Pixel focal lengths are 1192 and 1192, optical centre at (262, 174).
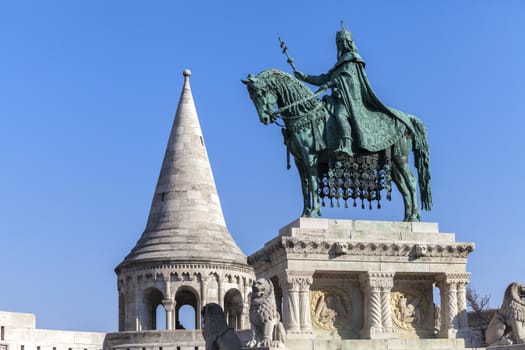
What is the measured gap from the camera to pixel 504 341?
2502cm

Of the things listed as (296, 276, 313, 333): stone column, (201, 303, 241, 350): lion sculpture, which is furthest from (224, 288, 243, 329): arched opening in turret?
(201, 303, 241, 350): lion sculpture

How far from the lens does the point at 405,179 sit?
88.4ft

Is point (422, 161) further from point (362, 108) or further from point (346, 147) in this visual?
point (346, 147)

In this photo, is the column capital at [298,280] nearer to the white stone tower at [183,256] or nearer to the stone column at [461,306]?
the stone column at [461,306]

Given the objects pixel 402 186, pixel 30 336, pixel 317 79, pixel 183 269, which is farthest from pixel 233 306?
pixel 402 186

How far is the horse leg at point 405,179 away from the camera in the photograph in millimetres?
26828

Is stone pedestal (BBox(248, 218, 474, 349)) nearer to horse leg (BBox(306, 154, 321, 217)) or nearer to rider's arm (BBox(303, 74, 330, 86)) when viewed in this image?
horse leg (BBox(306, 154, 321, 217))

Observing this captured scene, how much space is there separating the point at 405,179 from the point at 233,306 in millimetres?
23826

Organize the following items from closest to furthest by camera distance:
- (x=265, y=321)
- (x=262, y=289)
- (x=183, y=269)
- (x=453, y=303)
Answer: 1. (x=265, y=321)
2. (x=262, y=289)
3. (x=453, y=303)
4. (x=183, y=269)

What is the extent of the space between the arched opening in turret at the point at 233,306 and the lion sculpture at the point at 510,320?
24.2 m

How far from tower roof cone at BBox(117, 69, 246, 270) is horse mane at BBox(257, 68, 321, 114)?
22548 mm

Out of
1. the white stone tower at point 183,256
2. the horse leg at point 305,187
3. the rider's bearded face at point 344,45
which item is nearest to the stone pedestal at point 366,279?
the horse leg at point 305,187

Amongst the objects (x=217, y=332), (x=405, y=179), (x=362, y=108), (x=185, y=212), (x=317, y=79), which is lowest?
(x=217, y=332)

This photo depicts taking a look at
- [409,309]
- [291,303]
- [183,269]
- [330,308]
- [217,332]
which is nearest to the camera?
[217,332]
